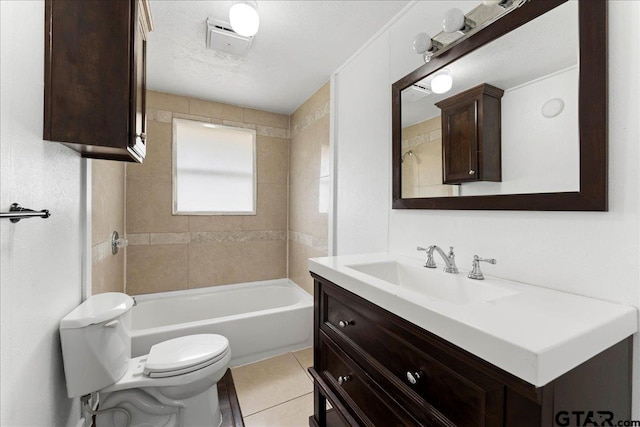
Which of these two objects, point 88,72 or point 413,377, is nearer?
point 413,377

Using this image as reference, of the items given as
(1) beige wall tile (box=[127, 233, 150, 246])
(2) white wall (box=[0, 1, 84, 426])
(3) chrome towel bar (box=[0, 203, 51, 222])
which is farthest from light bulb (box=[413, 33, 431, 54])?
(1) beige wall tile (box=[127, 233, 150, 246])

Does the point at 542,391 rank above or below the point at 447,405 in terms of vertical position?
above

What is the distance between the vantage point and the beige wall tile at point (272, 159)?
309 cm

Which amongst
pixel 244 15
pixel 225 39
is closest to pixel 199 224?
pixel 225 39

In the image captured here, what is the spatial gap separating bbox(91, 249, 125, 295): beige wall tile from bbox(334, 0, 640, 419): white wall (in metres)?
1.81

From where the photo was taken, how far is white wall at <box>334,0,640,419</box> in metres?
0.75

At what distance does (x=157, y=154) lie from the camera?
8.63ft

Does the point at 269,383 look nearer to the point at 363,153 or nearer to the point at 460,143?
the point at 363,153

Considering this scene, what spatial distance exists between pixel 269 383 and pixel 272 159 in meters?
2.22

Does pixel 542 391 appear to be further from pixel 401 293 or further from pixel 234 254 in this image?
pixel 234 254

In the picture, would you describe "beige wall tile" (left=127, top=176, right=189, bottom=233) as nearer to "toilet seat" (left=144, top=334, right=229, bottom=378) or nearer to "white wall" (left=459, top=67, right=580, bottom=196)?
"toilet seat" (left=144, top=334, right=229, bottom=378)

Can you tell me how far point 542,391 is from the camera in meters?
0.51

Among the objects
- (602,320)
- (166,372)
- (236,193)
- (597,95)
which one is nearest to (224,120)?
(236,193)

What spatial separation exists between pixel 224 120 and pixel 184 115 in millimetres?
381
